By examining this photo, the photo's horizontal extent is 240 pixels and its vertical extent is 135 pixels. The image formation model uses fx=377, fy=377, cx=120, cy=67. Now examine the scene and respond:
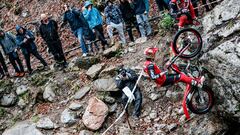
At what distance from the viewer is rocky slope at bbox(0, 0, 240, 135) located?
10.5m

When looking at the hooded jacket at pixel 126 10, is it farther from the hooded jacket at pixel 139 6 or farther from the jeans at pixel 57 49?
the jeans at pixel 57 49

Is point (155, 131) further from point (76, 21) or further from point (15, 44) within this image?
point (15, 44)

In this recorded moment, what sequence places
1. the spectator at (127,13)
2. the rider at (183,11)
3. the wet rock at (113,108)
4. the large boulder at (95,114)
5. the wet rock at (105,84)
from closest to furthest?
the rider at (183,11) < the large boulder at (95,114) < the wet rock at (113,108) < the wet rock at (105,84) < the spectator at (127,13)

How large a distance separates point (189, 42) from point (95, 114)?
3649 mm

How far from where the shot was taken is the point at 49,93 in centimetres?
1338

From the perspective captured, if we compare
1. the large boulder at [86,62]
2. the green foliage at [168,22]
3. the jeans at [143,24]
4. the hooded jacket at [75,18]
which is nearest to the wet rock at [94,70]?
the large boulder at [86,62]

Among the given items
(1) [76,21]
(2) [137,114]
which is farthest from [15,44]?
(2) [137,114]

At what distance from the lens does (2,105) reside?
45.1ft

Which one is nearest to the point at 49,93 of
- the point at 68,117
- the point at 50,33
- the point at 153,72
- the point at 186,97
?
the point at 68,117

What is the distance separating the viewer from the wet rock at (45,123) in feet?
39.9

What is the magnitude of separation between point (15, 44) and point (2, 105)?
240 cm

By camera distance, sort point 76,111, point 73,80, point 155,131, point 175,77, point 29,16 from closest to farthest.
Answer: point 175,77 → point 155,131 → point 76,111 → point 73,80 → point 29,16

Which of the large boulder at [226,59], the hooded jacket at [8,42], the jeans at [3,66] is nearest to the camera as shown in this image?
the large boulder at [226,59]

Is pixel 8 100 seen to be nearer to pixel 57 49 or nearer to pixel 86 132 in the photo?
pixel 57 49
